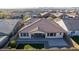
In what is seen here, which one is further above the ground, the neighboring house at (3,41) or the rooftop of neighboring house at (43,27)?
the rooftop of neighboring house at (43,27)

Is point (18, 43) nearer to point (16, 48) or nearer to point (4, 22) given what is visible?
point (16, 48)

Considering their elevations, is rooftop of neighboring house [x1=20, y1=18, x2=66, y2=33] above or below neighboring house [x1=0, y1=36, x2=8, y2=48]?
above

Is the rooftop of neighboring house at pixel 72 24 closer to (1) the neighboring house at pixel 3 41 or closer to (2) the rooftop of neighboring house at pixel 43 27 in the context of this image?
(2) the rooftop of neighboring house at pixel 43 27

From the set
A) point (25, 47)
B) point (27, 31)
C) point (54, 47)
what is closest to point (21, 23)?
point (27, 31)

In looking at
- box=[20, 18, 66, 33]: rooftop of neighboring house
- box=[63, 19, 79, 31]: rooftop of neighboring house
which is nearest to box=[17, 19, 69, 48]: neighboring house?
box=[20, 18, 66, 33]: rooftop of neighboring house

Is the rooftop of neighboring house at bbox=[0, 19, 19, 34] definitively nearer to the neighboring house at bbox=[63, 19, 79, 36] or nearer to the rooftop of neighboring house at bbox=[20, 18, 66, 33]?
the rooftop of neighboring house at bbox=[20, 18, 66, 33]

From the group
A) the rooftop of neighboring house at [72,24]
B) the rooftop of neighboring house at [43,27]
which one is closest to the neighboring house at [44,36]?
the rooftop of neighboring house at [43,27]
